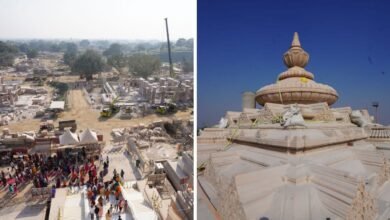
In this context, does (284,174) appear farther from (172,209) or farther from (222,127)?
(172,209)

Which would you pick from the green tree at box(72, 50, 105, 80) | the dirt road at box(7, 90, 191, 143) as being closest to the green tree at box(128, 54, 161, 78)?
the green tree at box(72, 50, 105, 80)

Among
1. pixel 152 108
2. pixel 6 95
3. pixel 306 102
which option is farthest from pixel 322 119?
pixel 6 95

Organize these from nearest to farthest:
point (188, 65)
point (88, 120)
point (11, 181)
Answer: point (11, 181)
point (188, 65)
point (88, 120)

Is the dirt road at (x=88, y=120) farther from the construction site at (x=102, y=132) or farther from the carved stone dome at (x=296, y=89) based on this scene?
the carved stone dome at (x=296, y=89)

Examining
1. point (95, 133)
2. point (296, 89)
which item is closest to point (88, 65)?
point (95, 133)

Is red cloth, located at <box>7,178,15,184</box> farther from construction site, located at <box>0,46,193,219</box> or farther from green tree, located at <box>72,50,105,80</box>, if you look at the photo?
green tree, located at <box>72,50,105,80</box>

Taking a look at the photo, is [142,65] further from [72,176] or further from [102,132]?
[72,176]
